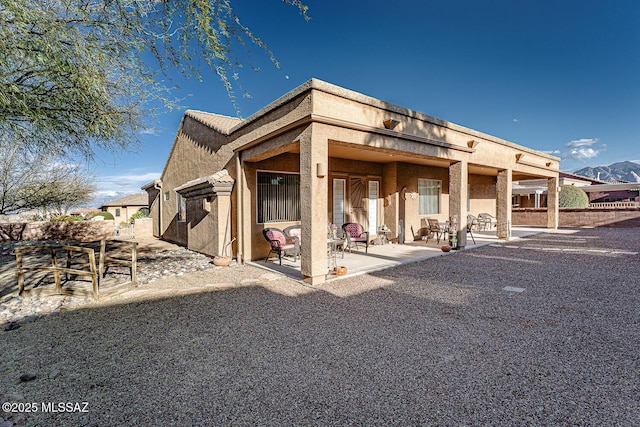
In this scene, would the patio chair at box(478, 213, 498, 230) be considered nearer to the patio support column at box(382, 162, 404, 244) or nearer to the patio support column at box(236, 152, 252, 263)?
the patio support column at box(382, 162, 404, 244)

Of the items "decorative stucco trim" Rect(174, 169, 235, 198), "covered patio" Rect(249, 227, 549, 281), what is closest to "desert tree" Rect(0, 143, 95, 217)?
"decorative stucco trim" Rect(174, 169, 235, 198)

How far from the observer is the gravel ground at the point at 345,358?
2.26m

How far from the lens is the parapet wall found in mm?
15906

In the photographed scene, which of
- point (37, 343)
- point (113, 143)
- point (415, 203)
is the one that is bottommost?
point (37, 343)

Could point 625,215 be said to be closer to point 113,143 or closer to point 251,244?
point 251,244

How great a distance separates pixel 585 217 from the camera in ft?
56.2

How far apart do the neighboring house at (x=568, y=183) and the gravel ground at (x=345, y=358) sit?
1713 cm

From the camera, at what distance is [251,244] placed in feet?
28.7

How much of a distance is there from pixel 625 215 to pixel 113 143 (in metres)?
23.2

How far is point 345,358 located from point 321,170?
366 cm

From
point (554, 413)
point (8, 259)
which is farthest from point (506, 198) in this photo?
point (8, 259)

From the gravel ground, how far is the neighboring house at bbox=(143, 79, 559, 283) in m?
2.16

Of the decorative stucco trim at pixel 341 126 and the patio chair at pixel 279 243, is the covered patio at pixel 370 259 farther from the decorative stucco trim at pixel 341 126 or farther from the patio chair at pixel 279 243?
the decorative stucco trim at pixel 341 126

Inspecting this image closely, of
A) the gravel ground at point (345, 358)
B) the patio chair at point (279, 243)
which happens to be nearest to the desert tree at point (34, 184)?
the patio chair at point (279, 243)
